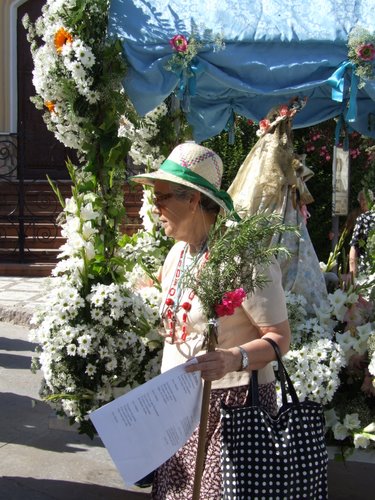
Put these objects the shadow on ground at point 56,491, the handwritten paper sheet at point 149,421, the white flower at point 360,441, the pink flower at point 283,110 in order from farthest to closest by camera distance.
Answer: the pink flower at point 283,110 → the shadow on ground at point 56,491 → the white flower at point 360,441 → the handwritten paper sheet at point 149,421

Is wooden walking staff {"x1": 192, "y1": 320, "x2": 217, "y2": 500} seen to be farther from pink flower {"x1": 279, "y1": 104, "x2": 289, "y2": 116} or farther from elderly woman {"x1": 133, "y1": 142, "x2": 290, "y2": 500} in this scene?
pink flower {"x1": 279, "y1": 104, "x2": 289, "y2": 116}

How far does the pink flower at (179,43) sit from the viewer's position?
3564 mm

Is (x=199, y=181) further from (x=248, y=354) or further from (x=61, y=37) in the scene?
(x=61, y=37)

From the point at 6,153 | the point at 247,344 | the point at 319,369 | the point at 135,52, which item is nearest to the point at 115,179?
the point at 135,52

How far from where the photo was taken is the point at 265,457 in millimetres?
2170

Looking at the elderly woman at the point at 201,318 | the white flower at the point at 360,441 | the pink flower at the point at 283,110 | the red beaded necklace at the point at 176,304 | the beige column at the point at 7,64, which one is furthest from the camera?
the beige column at the point at 7,64

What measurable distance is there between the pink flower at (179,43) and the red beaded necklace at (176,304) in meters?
1.38

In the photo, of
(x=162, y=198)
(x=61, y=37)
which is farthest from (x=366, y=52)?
(x=162, y=198)

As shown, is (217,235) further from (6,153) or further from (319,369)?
(6,153)

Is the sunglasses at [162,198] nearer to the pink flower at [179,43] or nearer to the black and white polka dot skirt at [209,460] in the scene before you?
the black and white polka dot skirt at [209,460]

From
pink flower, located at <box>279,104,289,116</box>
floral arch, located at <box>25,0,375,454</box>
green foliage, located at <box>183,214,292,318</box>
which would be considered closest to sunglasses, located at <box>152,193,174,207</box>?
green foliage, located at <box>183,214,292,318</box>

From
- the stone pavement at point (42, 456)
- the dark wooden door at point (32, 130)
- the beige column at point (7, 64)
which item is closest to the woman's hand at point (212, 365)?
the stone pavement at point (42, 456)

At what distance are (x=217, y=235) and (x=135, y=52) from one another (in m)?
1.64

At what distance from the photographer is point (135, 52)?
11.8 ft
